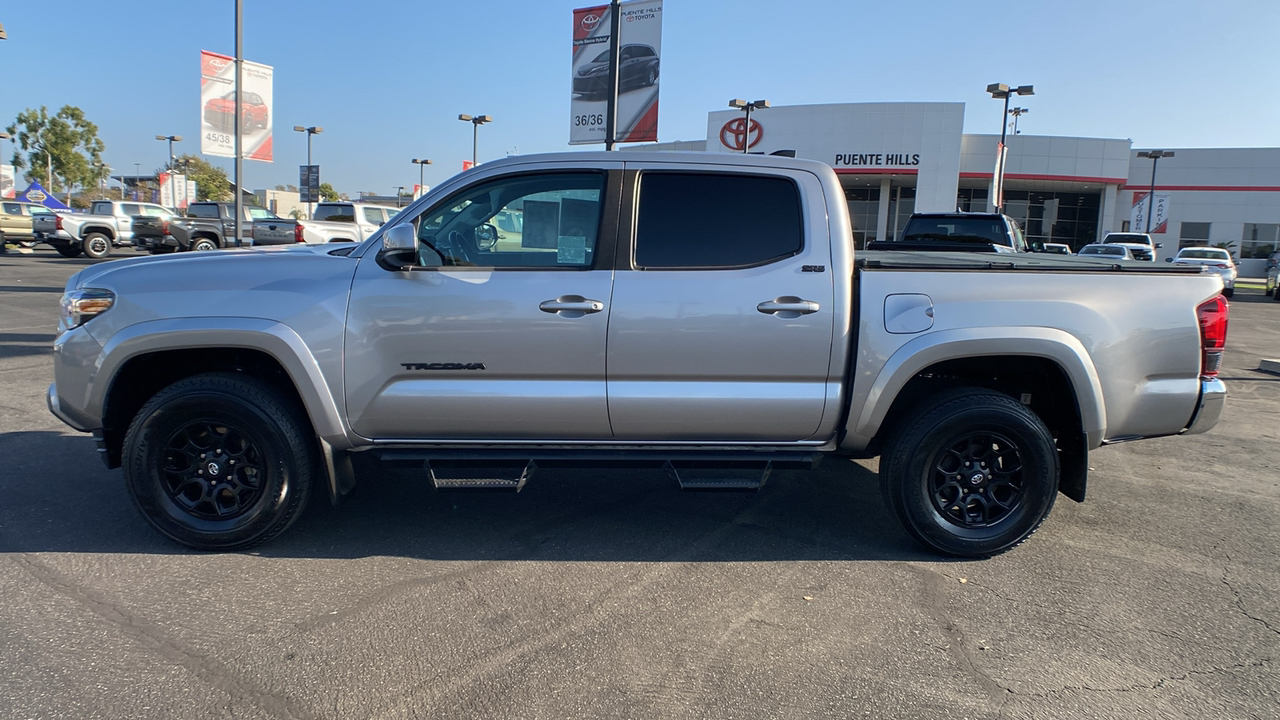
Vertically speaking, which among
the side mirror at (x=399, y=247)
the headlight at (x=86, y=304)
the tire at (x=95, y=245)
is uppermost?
the side mirror at (x=399, y=247)

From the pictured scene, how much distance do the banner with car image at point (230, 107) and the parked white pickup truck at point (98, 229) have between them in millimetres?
13862

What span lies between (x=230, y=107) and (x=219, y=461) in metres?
13.4

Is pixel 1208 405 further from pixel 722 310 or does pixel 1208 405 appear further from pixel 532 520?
pixel 532 520

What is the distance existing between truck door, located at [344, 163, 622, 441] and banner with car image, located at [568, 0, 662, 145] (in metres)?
7.50

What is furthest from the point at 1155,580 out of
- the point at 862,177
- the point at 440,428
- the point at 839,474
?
the point at 862,177

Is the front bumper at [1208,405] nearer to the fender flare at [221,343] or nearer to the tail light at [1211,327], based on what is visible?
the tail light at [1211,327]

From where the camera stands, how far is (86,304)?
3975 mm

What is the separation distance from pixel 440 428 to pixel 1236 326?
19.3 meters

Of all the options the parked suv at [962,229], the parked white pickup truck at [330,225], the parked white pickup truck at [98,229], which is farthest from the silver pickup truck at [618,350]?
the parked white pickup truck at [98,229]

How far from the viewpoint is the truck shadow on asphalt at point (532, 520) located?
4207 millimetres

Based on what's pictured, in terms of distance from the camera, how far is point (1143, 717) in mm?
2873

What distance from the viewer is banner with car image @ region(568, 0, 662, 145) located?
10.9m

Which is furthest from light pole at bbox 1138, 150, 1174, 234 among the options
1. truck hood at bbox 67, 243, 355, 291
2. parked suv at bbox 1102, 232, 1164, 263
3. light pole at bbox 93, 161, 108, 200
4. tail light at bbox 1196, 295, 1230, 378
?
light pole at bbox 93, 161, 108, 200

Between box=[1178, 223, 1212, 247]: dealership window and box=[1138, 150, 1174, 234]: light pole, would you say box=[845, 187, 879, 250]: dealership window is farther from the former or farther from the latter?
box=[1178, 223, 1212, 247]: dealership window
